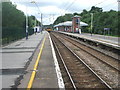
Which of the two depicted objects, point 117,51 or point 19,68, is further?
point 117,51

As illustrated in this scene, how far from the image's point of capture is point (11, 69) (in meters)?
13.2

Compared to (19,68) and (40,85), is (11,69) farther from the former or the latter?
(40,85)

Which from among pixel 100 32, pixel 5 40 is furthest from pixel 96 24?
pixel 5 40

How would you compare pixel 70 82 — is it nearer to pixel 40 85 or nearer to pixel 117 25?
pixel 40 85

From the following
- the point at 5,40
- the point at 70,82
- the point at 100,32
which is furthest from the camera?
the point at 100,32

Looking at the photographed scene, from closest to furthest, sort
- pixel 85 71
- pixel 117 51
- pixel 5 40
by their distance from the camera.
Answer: pixel 85 71 < pixel 117 51 < pixel 5 40

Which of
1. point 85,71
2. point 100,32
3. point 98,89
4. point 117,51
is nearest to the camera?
point 98,89

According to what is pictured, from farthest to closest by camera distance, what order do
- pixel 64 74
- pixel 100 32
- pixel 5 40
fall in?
pixel 100 32 → pixel 5 40 → pixel 64 74

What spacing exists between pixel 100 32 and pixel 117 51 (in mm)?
58487

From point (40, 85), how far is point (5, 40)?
2243cm

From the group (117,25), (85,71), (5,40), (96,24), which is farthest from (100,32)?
(85,71)

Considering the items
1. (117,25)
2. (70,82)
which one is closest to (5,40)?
(70,82)

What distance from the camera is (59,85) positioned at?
959cm

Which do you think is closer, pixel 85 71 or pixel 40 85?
pixel 40 85
